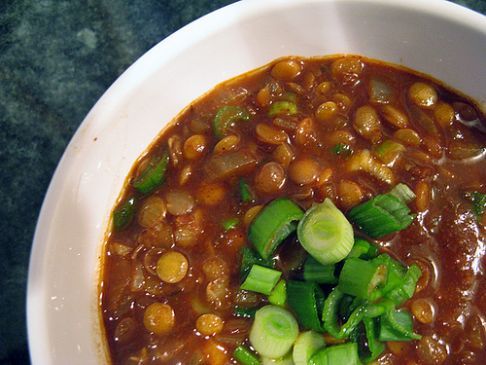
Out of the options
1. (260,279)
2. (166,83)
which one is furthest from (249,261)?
(166,83)

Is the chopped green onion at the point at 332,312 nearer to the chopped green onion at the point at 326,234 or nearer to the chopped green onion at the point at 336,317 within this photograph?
the chopped green onion at the point at 336,317

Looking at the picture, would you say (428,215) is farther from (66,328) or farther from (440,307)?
(66,328)

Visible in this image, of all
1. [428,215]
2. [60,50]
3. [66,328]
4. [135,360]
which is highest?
[60,50]

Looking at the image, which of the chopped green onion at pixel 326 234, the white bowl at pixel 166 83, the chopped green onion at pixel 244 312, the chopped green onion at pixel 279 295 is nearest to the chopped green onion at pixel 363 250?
the chopped green onion at pixel 326 234

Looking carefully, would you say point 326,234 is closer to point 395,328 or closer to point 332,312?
point 332,312

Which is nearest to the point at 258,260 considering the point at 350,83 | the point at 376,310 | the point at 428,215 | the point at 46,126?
Result: the point at 376,310
